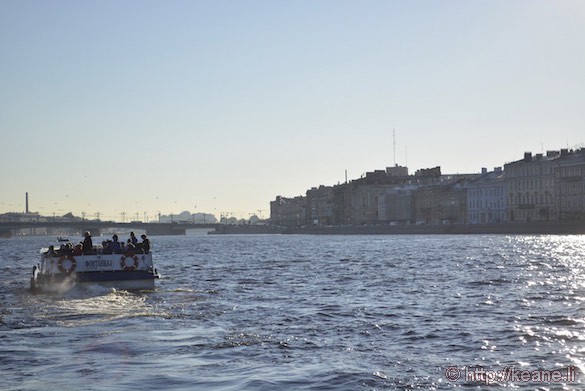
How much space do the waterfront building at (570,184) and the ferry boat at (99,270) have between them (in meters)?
82.3

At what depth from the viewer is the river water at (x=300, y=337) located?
1538cm

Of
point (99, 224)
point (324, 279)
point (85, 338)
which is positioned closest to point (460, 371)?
point (85, 338)

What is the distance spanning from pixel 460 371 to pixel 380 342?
355cm

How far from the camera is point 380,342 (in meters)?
19.2

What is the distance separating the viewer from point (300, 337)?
792 inches

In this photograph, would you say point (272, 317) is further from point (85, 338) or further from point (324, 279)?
point (324, 279)

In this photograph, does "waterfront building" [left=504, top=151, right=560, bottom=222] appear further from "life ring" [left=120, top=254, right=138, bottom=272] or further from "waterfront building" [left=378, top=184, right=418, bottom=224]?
"life ring" [left=120, top=254, right=138, bottom=272]

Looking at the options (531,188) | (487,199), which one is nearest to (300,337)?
(531,188)

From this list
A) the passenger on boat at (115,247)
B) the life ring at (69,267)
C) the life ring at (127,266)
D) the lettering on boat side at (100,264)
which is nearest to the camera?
the life ring at (69,267)

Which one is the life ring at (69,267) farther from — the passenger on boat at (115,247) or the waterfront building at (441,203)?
the waterfront building at (441,203)

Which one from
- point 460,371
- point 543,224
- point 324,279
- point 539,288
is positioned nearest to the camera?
point 460,371

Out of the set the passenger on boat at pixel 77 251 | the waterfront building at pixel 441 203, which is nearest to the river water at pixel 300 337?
the passenger on boat at pixel 77 251

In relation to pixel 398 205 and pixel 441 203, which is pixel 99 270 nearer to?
pixel 441 203

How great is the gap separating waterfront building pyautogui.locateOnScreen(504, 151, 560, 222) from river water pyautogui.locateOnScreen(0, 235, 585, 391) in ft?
279
